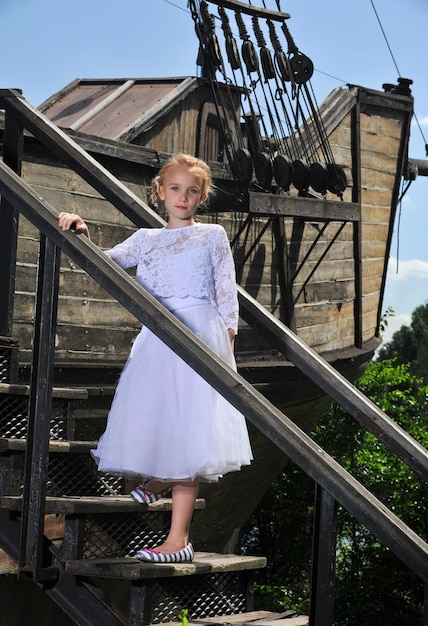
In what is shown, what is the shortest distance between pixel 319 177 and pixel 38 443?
5.59m

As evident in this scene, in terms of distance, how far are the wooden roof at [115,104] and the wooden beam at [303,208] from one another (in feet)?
5.30

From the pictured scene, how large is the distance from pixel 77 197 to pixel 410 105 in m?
5.24

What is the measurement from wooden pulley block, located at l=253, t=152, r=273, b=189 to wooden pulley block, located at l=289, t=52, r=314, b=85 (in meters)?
1.63

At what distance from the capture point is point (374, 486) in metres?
14.9

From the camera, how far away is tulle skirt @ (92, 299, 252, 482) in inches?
116

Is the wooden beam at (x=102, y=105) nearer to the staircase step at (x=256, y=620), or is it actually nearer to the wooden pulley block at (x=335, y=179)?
the wooden pulley block at (x=335, y=179)

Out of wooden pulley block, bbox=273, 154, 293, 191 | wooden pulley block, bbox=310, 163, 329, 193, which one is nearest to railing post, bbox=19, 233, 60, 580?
wooden pulley block, bbox=273, 154, 293, 191

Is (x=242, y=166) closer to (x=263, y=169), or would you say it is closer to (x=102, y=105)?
(x=263, y=169)

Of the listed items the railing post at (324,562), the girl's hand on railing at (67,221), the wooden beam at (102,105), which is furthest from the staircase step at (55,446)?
the wooden beam at (102,105)

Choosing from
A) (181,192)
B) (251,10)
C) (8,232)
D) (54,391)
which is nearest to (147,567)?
(54,391)

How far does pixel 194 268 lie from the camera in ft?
10.3

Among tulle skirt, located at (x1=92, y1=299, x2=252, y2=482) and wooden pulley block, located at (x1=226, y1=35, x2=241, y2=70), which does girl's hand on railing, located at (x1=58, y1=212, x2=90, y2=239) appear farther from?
wooden pulley block, located at (x1=226, y1=35, x2=241, y2=70)

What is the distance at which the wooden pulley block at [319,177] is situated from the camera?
7.99 meters

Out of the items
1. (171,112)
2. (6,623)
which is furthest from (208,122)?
(6,623)
